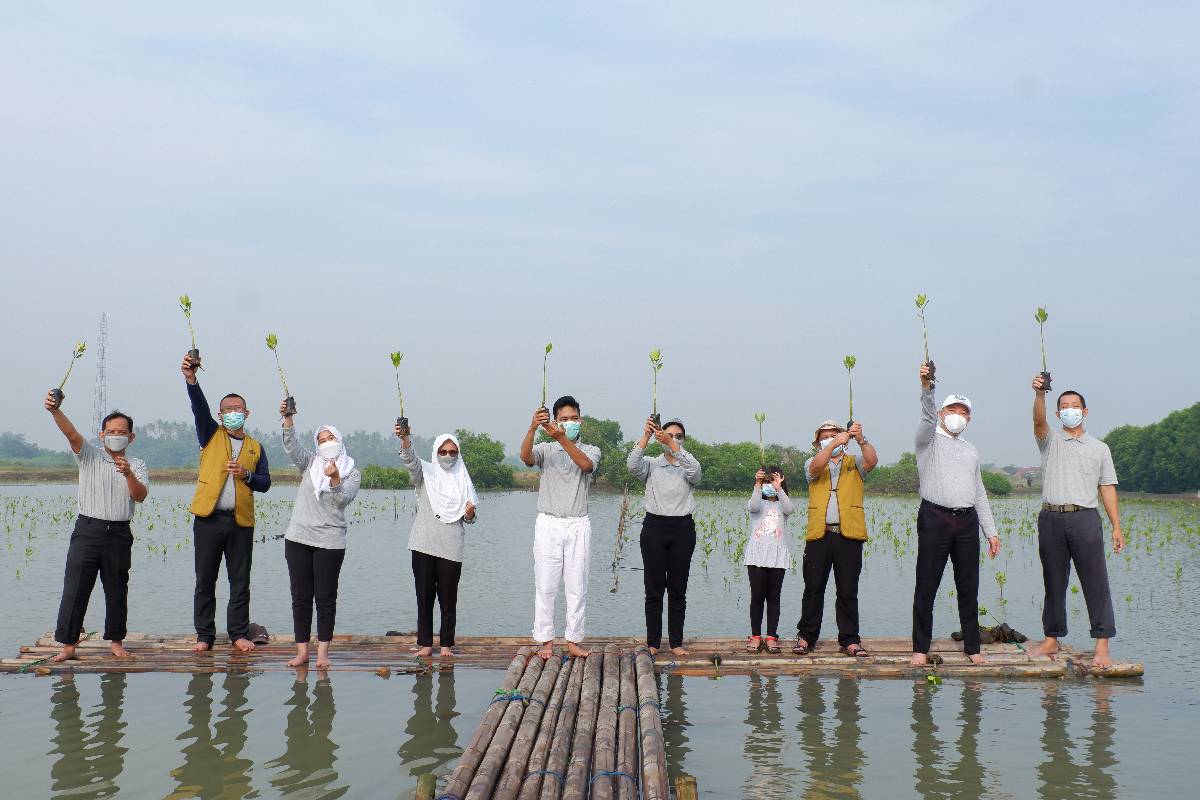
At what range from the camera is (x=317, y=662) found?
714cm

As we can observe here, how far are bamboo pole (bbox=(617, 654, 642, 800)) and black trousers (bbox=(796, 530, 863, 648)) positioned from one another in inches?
72.8

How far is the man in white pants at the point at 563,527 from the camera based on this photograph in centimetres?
679

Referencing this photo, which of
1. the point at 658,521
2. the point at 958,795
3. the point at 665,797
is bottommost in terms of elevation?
the point at 958,795

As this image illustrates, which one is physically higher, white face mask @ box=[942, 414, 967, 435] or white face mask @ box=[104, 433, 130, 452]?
white face mask @ box=[942, 414, 967, 435]

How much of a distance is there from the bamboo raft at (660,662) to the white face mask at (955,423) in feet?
6.26

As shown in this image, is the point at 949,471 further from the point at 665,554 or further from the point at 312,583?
the point at 312,583

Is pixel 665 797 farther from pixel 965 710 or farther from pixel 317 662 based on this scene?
pixel 317 662

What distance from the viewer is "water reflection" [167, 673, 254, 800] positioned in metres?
4.85

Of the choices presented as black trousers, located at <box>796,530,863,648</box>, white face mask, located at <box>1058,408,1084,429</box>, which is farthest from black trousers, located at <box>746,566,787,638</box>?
white face mask, located at <box>1058,408,1084,429</box>

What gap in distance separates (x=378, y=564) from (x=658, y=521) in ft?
32.3

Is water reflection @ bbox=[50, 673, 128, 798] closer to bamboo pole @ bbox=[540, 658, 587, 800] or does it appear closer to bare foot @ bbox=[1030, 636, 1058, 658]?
bamboo pole @ bbox=[540, 658, 587, 800]

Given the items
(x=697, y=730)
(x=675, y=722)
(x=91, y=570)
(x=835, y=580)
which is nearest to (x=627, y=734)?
(x=697, y=730)

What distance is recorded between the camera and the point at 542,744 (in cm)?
470

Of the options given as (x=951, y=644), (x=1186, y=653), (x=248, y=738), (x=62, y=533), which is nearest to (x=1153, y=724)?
(x=951, y=644)
